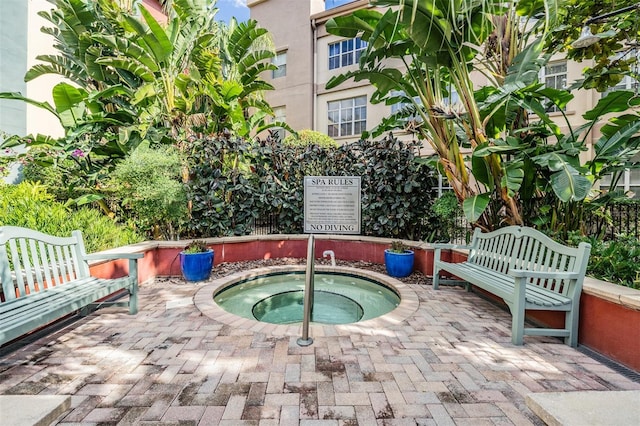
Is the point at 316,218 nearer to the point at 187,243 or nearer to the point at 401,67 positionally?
the point at 187,243

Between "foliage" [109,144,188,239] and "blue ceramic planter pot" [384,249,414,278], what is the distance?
3.95m

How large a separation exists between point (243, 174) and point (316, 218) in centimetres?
361

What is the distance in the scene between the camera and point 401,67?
1338cm

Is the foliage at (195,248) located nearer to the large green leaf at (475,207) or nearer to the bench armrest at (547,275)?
the large green leaf at (475,207)

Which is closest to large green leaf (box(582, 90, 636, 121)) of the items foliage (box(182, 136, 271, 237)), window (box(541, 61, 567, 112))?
foliage (box(182, 136, 271, 237))

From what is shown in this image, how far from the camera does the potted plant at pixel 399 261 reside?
17.0 ft

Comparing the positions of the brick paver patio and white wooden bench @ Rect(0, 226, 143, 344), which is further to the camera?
white wooden bench @ Rect(0, 226, 143, 344)

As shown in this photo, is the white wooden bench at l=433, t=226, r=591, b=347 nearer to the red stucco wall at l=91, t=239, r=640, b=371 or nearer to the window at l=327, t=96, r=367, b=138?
the red stucco wall at l=91, t=239, r=640, b=371

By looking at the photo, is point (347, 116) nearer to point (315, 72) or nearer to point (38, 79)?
point (315, 72)

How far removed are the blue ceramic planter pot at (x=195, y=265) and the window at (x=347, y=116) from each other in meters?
11.2

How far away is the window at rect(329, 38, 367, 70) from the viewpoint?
47.3 feet

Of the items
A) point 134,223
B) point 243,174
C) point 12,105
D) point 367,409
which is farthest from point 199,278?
point 12,105

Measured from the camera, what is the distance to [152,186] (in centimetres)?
508

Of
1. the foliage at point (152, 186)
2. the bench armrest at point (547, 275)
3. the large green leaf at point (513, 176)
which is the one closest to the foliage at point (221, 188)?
the foliage at point (152, 186)
